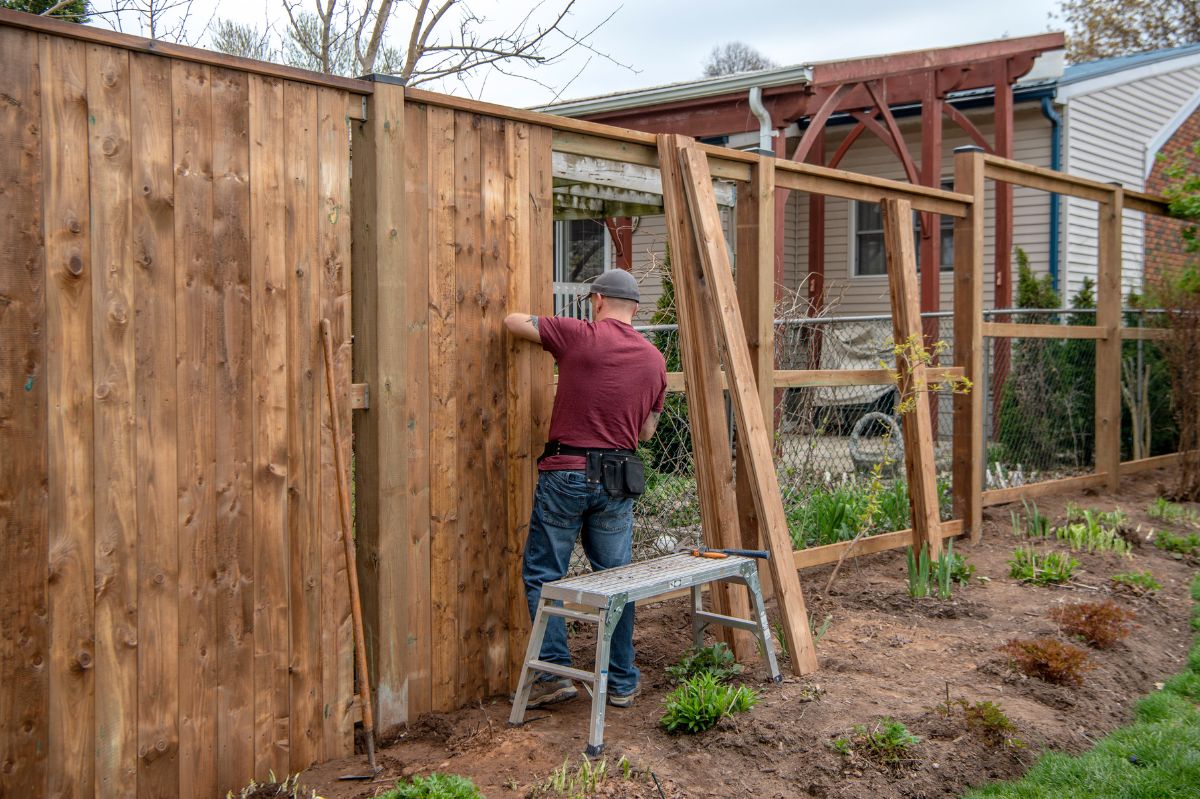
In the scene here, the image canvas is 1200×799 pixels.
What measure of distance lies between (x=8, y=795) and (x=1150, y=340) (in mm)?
10140

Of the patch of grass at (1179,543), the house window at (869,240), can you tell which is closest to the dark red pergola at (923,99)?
the house window at (869,240)

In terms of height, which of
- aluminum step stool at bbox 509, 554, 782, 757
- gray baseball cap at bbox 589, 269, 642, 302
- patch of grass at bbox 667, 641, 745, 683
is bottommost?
patch of grass at bbox 667, 641, 745, 683

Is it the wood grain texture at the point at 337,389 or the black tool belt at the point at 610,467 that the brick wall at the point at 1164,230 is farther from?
the wood grain texture at the point at 337,389

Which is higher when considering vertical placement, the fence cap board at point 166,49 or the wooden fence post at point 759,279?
the fence cap board at point 166,49

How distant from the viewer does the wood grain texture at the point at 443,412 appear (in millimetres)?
4371

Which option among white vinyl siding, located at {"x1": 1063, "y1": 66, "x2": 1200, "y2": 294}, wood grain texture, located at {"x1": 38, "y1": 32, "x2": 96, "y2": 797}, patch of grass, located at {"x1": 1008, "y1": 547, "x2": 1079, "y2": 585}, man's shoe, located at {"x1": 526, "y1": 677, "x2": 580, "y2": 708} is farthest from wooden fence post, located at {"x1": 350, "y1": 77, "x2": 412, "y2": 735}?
white vinyl siding, located at {"x1": 1063, "y1": 66, "x2": 1200, "y2": 294}

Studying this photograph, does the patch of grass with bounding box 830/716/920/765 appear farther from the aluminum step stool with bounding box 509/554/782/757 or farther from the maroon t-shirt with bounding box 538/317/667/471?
the maroon t-shirt with bounding box 538/317/667/471

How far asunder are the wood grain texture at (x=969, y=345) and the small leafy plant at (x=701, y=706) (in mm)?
4030

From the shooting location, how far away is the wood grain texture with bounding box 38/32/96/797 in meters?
3.25

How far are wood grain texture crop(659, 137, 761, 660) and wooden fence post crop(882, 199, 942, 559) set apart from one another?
1930mm

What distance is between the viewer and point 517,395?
4.71 metres

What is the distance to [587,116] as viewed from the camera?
15.9m

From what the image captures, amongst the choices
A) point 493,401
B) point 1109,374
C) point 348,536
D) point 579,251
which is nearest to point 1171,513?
point 1109,374

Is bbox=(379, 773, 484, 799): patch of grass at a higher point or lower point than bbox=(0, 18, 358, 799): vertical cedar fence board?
lower
